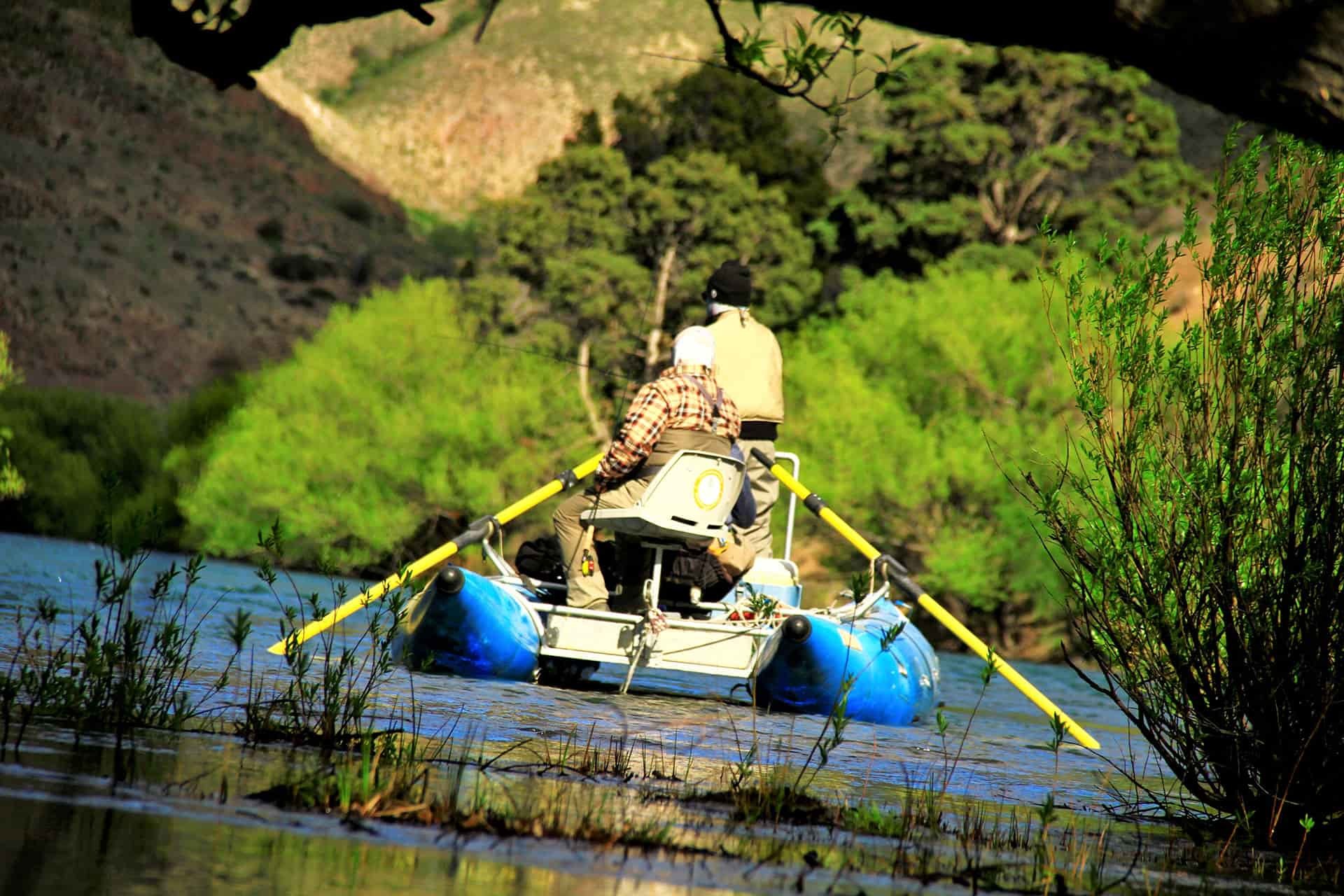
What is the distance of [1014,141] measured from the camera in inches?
1971

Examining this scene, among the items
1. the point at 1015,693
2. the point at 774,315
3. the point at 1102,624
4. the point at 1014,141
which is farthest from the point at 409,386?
the point at 1102,624

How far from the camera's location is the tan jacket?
12.7m

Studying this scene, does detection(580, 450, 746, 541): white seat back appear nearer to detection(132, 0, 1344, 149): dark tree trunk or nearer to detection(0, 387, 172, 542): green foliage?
detection(132, 0, 1344, 149): dark tree trunk

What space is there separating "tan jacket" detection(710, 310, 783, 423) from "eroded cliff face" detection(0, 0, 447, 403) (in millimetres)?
64668

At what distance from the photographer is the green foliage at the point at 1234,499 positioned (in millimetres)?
6480

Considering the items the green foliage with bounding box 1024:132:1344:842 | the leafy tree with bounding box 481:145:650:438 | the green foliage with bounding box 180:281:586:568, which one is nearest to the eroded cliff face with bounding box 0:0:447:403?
the leafy tree with bounding box 481:145:650:438

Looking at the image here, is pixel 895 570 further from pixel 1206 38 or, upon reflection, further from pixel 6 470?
pixel 6 470

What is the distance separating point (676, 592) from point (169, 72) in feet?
303

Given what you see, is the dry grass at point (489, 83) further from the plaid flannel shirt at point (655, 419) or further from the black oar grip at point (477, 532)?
the plaid flannel shirt at point (655, 419)

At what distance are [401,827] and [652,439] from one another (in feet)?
19.4

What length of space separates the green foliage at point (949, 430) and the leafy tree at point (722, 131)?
42.5 feet

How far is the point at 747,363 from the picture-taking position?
12.8 metres

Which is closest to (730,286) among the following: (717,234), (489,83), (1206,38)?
(1206,38)

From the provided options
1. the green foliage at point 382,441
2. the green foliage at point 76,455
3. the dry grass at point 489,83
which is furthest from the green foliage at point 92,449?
the dry grass at point 489,83
